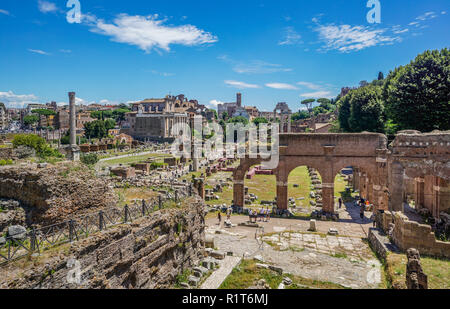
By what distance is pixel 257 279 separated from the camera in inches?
472

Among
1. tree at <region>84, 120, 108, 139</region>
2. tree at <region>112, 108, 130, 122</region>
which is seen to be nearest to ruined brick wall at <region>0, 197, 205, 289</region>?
tree at <region>84, 120, 108, 139</region>

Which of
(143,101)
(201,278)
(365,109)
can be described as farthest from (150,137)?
(201,278)

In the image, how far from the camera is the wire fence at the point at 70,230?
7.33 meters

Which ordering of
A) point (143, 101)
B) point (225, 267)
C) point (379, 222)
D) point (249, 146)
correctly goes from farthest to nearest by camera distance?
point (143, 101) → point (249, 146) → point (379, 222) → point (225, 267)

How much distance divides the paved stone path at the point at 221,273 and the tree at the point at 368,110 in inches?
1189

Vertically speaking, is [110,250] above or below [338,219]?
above

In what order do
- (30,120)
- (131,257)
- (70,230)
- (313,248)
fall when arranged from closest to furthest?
(70,230)
(131,257)
(313,248)
(30,120)

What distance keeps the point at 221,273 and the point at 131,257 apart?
15.3 ft

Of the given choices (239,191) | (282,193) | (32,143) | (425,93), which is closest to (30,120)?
(32,143)

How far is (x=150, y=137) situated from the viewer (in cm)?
9694

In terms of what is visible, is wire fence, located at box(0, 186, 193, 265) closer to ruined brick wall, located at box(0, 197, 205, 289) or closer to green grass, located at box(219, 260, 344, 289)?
ruined brick wall, located at box(0, 197, 205, 289)

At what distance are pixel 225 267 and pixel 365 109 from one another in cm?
3125

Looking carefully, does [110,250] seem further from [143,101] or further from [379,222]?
[143,101]

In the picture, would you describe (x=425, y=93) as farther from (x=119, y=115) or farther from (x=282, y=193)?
(x=119, y=115)
